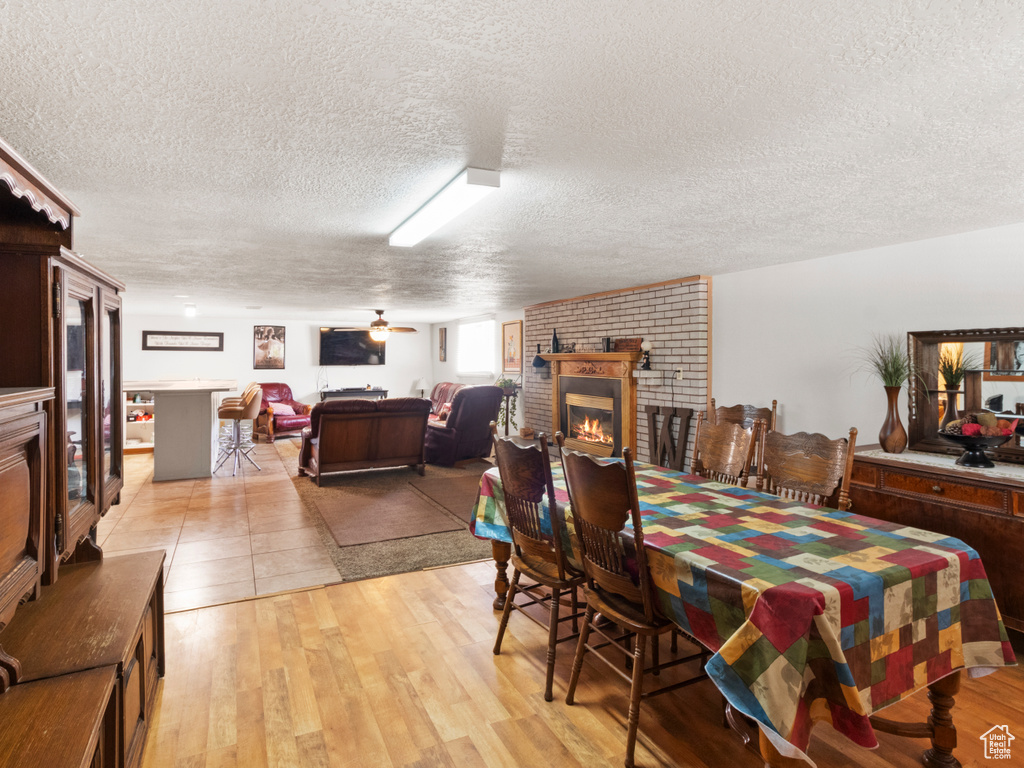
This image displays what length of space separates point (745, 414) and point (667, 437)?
951 millimetres

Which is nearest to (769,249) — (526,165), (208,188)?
(526,165)

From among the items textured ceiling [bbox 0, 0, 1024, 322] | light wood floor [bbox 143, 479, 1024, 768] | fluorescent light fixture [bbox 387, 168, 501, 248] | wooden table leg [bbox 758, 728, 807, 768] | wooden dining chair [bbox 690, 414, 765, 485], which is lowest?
light wood floor [bbox 143, 479, 1024, 768]

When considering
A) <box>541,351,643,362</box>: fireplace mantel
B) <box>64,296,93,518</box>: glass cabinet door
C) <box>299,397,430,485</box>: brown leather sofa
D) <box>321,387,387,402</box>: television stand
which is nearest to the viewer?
<box>64,296,93,518</box>: glass cabinet door

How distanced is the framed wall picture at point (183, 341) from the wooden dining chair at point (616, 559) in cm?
959

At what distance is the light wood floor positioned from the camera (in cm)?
185

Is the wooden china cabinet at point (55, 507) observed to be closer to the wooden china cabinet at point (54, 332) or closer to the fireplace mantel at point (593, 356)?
the wooden china cabinet at point (54, 332)

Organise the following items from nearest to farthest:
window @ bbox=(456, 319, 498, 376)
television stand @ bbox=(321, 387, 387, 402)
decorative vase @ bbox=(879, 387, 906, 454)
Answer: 1. decorative vase @ bbox=(879, 387, 906, 454)
2. window @ bbox=(456, 319, 498, 376)
3. television stand @ bbox=(321, 387, 387, 402)

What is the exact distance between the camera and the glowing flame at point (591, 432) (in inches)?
254

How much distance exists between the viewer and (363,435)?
5.90 m

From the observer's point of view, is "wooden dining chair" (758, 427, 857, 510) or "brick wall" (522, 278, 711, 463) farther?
"brick wall" (522, 278, 711, 463)

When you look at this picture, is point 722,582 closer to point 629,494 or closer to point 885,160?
point 629,494

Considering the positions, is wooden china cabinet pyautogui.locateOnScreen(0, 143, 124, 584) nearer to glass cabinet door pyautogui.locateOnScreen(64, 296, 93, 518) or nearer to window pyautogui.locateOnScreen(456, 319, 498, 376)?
glass cabinet door pyautogui.locateOnScreen(64, 296, 93, 518)

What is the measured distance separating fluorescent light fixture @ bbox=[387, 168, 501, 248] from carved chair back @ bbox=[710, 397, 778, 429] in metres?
2.77

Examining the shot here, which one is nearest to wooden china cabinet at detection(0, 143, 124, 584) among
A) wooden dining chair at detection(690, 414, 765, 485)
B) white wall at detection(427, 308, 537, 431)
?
wooden dining chair at detection(690, 414, 765, 485)
